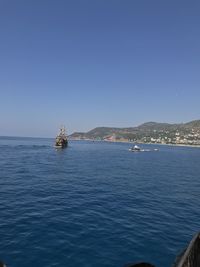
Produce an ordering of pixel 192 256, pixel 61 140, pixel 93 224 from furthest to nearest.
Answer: pixel 61 140 < pixel 93 224 < pixel 192 256

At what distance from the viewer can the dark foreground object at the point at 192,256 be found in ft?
13.9

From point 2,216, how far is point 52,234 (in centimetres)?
711

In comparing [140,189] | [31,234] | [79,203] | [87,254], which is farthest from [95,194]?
[87,254]

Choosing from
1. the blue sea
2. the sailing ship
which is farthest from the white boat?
the blue sea

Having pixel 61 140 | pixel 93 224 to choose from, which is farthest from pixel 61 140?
pixel 93 224

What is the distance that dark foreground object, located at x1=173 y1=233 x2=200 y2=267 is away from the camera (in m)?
4.24

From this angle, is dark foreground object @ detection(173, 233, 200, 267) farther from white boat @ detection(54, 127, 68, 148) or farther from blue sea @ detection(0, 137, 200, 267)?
white boat @ detection(54, 127, 68, 148)

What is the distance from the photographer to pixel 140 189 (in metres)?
45.5

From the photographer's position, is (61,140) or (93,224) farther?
(61,140)

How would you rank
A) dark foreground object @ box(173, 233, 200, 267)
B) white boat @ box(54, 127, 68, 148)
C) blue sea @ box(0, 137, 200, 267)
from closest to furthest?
dark foreground object @ box(173, 233, 200, 267) → blue sea @ box(0, 137, 200, 267) → white boat @ box(54, 127, 68, 148)

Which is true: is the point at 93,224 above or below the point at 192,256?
below

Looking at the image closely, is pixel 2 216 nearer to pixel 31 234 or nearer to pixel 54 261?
pixel 31 234

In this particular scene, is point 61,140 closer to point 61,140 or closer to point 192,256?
point 61,140

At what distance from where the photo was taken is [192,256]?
436cm
